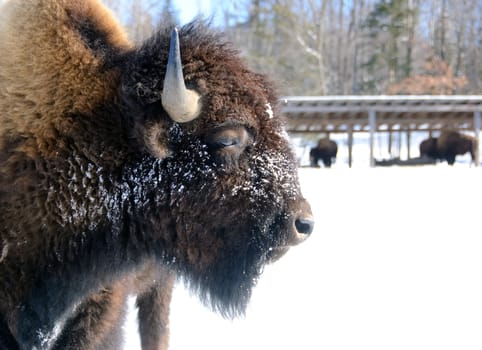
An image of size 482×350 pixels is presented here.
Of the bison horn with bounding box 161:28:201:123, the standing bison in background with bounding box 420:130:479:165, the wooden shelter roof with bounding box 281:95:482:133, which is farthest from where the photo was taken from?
the standing bison in background with bounding box 420:130:479:165

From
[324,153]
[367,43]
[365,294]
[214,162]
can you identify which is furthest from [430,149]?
[214,162]

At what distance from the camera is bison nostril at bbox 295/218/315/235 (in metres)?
2.54

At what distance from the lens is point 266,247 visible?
2643 millimetres

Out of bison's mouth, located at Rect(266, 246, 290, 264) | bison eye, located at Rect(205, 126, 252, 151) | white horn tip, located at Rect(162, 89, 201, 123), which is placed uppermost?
white horn tip, located at Rect(162, 89, 201, 123)

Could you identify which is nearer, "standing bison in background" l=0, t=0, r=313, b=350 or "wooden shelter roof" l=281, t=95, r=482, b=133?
"standing bison in background" l=0, t=0, r=313, b=350

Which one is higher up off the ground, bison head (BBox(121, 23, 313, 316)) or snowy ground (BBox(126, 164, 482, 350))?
bison head (BBox(121, 23, 313, 316))

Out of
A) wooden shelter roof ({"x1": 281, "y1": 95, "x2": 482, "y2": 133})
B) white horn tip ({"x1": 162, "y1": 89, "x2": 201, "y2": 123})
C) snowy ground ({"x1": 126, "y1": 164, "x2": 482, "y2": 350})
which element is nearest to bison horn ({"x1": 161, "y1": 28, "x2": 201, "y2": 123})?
white horn tip ({"x1": 162, "y1": 89, "x2": 201, "y2": 123})

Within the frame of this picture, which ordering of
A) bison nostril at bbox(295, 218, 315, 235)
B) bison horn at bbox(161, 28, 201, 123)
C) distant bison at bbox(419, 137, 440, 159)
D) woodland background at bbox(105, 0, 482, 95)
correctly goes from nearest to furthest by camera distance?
1. bison horn at bbox(161, 28, 201, 123)
2. bison nostril at bbox(295, 218, 315, 235)
3. distant bison at bbox(419, 137, 440, 159)
4. woodland background at bbox(105, 0, 482, 95)

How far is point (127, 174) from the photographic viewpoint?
8.71 ft

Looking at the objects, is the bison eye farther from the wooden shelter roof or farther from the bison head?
the wooden shelter roof

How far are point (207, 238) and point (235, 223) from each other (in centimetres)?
15

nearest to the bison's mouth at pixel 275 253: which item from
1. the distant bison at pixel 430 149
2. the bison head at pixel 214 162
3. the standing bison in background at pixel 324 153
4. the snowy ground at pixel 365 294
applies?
the bison head at pixel 214 162

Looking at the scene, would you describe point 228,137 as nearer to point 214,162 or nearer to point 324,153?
point 214,162

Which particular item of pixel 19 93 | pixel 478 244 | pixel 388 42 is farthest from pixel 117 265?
pixel 388 42
